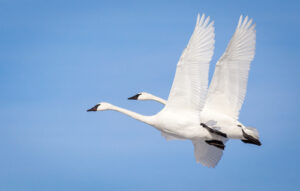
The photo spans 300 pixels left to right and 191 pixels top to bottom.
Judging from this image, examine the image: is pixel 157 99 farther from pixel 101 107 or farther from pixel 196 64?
pixel 196 64

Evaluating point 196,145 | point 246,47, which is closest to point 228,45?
point 246,47

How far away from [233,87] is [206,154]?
2432 mm

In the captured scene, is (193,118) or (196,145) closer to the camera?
(193,118)

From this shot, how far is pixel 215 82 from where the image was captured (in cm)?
2061

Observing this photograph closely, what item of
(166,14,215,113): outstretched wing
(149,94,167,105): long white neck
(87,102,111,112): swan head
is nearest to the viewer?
(166,14,215,113): outstretched wing

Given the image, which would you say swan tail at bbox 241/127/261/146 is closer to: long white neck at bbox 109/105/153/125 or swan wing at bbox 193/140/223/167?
swan wing at bbox 193/140/223/167

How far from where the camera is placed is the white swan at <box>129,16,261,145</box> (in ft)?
66.7

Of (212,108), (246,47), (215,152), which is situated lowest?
(215,152)

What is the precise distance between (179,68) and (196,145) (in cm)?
395

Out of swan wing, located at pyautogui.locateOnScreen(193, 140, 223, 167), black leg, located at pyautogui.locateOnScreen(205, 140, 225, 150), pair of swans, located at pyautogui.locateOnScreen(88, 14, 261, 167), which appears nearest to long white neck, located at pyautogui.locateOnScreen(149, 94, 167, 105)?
pair of swans, located at pyautogui.locateOnScreen(88, 14, 261, 167)

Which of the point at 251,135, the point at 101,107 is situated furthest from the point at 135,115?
the point at 251,135

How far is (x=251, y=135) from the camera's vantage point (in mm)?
20359

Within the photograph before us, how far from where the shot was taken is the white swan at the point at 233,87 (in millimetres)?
20344

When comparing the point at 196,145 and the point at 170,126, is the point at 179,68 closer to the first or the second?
the point at 170,126
